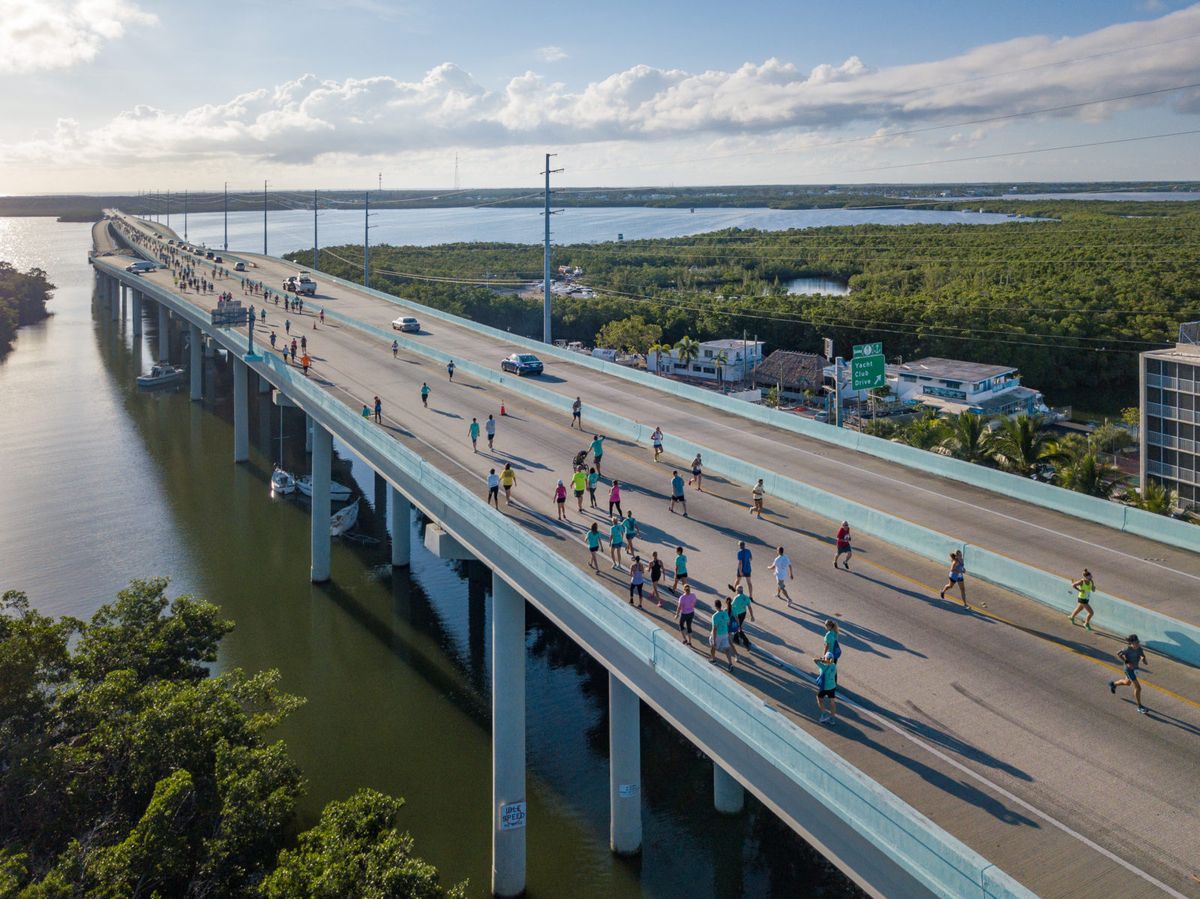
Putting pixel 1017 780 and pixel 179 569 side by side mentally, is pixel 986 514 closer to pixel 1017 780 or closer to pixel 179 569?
pixel 1017 780

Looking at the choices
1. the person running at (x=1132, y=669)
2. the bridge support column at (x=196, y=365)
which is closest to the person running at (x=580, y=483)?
the person running at (x=1132, y=669)

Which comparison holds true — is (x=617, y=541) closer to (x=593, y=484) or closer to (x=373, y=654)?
→ (x=593, y=484)

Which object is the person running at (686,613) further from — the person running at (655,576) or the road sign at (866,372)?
the road sign at (866,372)

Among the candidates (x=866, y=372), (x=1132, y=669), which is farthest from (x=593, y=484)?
(x=866, y=372)

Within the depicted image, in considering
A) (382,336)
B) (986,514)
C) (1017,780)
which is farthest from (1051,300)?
(1017,780)

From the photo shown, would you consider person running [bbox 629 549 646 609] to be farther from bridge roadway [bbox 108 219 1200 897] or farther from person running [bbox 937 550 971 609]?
person running [bbox 937 550 971 609]

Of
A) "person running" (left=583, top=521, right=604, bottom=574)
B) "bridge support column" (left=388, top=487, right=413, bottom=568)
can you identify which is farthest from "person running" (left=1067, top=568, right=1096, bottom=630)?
"bridge support column" (left=388, top=487, right=413, bottom=568)
